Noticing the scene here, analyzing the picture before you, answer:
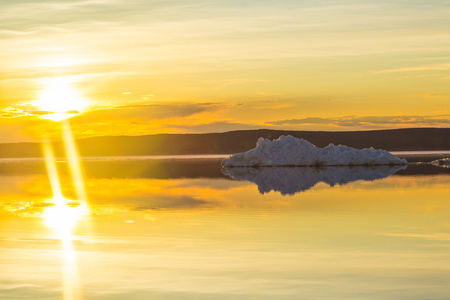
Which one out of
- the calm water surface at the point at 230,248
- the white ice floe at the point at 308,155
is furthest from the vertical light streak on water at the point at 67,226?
the white ice floe at the point at 308,155

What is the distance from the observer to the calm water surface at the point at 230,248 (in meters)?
7.23

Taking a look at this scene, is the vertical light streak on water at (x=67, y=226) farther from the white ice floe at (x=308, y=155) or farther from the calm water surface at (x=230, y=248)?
the white ice floe at (x=308, y=155)

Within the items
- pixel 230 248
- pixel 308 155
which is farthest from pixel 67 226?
pixel 308 155

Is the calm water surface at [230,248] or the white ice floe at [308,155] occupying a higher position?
the white ice floe at [308,155]

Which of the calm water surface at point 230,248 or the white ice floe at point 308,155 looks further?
the white ice floe at point 308,155

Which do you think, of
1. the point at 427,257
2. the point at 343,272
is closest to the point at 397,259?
the point at 427,257

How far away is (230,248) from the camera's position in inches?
377

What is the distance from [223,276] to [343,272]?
128cm

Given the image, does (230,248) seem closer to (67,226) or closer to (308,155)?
(67,226)

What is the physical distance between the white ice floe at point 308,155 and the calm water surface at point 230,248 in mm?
21749

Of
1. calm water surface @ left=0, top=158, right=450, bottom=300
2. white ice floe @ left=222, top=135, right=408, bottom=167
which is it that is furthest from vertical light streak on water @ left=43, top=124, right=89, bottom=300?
white ice floe @ left=222, top=135, right=408, bottom=167

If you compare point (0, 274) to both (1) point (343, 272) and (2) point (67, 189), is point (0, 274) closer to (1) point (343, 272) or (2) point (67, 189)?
(1) point (343, 272)

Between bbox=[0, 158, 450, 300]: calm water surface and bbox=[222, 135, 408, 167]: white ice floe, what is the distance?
21.7 meters

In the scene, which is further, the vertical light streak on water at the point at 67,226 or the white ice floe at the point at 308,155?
the white ice floe at the point at 308,155
